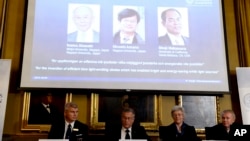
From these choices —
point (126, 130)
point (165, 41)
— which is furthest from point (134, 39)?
point (126, 130)

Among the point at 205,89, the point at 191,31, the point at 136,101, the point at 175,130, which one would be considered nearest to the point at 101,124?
the point at 136,101

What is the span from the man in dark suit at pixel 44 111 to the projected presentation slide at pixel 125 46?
31 centimetres

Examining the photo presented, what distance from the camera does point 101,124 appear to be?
15.2 feet

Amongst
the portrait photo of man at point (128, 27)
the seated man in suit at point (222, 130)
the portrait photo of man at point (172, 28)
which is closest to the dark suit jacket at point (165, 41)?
the portrait photo of man at point (172, 28)

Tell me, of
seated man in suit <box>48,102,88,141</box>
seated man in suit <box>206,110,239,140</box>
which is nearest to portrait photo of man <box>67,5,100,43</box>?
seated man in suit <box>48,102,88,141</box>

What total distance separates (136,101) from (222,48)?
1.49 metres

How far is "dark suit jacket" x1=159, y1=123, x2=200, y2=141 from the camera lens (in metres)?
3.62

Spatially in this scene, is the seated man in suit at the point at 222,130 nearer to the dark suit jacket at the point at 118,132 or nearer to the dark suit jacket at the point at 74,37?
the dark suit jacket at the point at 118,132

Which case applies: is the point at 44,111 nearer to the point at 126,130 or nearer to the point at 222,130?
the point at 126,130

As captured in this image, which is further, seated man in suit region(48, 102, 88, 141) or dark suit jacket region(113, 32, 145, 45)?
dark suit jacket region(113, 32, 145, 45)

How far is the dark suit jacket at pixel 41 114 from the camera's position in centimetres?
463

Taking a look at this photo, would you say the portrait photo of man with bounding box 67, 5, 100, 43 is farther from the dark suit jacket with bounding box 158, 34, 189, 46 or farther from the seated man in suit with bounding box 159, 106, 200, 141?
the seated man in suit with bounding box 159, 106, 200, 141

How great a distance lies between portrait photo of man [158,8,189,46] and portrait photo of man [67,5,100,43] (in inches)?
37.2

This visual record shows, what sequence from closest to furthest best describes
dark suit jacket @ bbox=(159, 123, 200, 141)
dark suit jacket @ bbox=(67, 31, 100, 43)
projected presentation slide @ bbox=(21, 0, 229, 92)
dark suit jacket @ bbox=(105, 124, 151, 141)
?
1. dark suit jacket @ bbox=(159, 123, 200, 141)
2. dark suit jacket @ bbox=(105, 124, 151, 141)
3. projected presentation slide @ bbox=(21, 0, 229, 92)
4. dark suit jacket @ bbox=(67, 31, 100, 43)
